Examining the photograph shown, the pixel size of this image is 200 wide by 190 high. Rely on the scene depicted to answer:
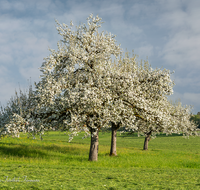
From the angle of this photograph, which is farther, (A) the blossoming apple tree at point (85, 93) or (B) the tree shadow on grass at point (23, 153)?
(B) the tree shadow on grass at point (23, 153)

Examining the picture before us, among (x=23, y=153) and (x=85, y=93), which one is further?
(x=23, y=153)

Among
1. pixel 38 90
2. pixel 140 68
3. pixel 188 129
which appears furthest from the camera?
pixel 188 129

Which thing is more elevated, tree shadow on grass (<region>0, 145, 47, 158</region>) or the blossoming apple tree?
the blossoming apple tree

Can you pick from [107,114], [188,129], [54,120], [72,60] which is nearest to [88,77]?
[72,60]

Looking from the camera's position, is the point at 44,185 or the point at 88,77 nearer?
the point at 44,185

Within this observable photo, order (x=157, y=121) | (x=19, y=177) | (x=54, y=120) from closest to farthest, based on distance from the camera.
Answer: (x=19, y=177) → (x=54, y=120) → (x=157, y=121)

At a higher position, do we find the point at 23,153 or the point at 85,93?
the point at 85,93

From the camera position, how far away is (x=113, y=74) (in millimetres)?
22688

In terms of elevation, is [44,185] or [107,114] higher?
[107,114]

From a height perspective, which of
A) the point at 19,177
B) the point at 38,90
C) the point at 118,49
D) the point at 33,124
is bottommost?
the point at 19,177

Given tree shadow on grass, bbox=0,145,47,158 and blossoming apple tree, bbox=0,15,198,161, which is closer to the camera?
blossoming apple tree, bbox=0,15,198,161

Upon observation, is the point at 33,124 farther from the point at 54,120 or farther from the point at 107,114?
the point at 107,114

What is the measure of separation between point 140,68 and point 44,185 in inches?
924

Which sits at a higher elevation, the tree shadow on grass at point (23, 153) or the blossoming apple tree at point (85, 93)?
the blossoming apple tree at point (85, 93)
